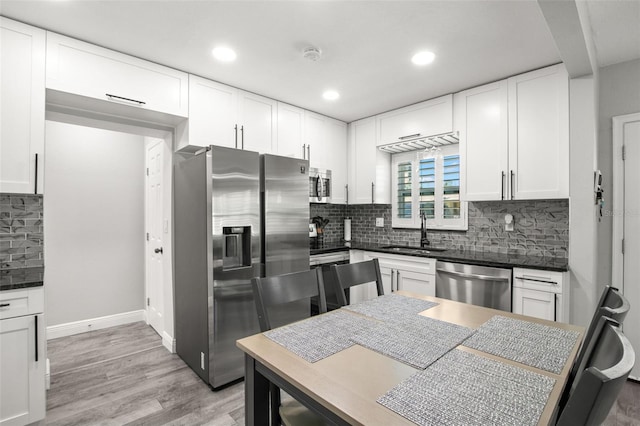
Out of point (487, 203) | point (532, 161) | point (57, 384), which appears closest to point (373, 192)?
point (487, 203)

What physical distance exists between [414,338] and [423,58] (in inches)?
85.2

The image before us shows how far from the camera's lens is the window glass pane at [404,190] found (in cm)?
405

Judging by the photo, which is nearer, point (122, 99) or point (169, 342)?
point (122, 99)

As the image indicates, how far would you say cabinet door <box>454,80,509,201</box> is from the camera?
2.91m

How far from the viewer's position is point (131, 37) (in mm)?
2195

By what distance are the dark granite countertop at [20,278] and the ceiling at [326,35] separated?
5.30 feet

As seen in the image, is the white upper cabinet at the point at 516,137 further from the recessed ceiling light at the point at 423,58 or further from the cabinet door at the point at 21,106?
the cabinet door at the point at 21,106

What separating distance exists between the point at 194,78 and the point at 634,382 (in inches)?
172

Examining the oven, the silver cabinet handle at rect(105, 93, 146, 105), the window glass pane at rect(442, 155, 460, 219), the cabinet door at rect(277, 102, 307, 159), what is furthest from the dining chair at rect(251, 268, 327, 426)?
the window glass pane at rect(442, 155, 460, 219)

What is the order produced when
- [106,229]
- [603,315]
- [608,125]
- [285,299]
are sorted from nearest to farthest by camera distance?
[603,315]
[285,299]
[608,125]
[106,229]

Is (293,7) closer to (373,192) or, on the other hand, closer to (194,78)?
(194,78)

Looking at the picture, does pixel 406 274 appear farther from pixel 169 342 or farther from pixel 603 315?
pixel 169 342

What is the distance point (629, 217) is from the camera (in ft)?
Result: 8.48

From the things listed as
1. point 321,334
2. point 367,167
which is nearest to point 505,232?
point 367,167
